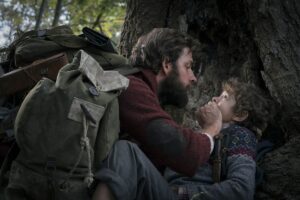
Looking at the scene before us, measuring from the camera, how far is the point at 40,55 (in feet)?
11.3

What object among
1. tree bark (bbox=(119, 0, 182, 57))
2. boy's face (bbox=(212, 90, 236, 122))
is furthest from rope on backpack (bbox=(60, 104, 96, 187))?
tree bark (bbox=(119, 0, 182, 57))

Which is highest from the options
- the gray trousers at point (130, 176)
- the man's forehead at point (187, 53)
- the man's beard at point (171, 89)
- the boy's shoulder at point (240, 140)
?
the man's forehead at point (187, 53)

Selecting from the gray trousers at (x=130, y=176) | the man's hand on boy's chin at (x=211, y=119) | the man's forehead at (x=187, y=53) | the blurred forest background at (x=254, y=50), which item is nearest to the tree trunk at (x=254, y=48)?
the blurred forest background at (x=254, y=50)

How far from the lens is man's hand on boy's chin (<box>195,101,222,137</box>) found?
3396mm

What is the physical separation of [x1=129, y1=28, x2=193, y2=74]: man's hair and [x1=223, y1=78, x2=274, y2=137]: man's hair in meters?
0.58

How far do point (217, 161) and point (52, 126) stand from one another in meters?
1.31

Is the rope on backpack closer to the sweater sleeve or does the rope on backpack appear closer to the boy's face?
the sweater sleeve

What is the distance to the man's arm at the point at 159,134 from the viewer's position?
2975 millimetres

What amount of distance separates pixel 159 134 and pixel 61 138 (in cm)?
64

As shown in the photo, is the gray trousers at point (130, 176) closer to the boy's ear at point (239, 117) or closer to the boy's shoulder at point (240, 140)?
the boy's shoulder at point (240, 140)

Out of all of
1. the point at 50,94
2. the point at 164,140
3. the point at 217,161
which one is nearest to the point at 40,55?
the point at 50,94

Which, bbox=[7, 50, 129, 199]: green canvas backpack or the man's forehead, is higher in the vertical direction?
the man's forehead

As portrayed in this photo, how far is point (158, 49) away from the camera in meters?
3.60

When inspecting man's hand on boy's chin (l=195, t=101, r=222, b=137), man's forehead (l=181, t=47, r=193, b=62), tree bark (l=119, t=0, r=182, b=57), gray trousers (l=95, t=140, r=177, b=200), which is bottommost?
gray trousers (l=95, t=140, r=177, b=200)
